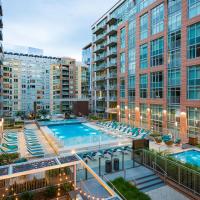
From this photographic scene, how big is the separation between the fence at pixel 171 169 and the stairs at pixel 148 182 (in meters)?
0.52

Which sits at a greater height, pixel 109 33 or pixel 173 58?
pixel 109 33

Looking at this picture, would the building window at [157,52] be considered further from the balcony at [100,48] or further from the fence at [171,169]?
the fence at [171,169]

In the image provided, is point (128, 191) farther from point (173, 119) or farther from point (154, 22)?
point (154, 22)

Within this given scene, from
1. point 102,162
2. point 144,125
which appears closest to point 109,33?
point 144,125

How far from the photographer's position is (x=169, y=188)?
428 inches

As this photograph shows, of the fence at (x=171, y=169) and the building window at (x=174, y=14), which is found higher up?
the building window at (x=174, y=14)

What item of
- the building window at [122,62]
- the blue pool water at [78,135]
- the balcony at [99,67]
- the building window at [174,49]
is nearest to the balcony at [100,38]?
the balcony at [99,67]

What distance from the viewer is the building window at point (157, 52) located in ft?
86.8

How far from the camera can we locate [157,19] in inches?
1078

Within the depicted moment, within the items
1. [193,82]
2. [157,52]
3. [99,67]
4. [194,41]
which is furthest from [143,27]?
[99,67]

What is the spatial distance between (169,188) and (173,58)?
60.0 feet

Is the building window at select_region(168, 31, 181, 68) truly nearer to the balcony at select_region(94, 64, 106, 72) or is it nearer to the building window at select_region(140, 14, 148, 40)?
the building window at select_region(140, 14, 148, 40)

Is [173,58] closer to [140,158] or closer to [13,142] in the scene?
[140,158]

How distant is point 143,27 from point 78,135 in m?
20.5
